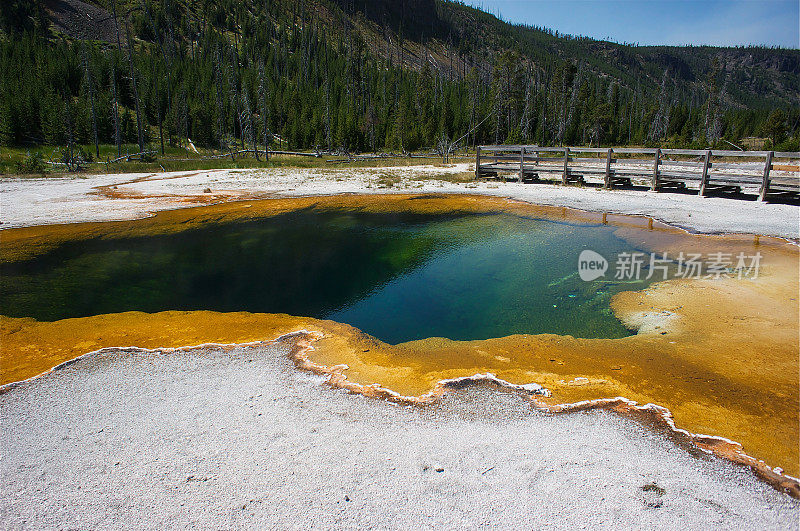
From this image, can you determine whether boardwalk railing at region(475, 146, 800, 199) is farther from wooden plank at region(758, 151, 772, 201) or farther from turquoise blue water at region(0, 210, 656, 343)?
turquoise blue water at region(0, 210, 656, 343)

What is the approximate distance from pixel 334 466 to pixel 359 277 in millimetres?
6483

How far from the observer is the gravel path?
10.3ft

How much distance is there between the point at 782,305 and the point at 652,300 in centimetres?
180

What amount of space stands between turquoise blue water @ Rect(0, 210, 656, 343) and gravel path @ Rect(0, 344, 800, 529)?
2686 mm

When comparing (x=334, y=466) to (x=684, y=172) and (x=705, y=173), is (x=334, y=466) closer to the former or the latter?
(x=705, y=173)

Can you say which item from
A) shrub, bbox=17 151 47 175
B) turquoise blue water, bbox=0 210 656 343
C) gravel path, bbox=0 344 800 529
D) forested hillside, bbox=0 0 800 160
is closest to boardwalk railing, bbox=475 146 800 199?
turquoise blue water, bbox=0 210 656 343

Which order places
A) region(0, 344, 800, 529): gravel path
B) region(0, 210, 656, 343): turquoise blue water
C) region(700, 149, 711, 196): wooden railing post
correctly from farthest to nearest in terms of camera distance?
Result: region(700, 149, 711, 196): wooden railing post < region(0, 210, 656, 343): turquoise blue water < region(0, 344, 800, 529): gravel path

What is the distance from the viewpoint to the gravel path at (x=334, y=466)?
10.3 feet

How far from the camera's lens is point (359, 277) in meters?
9.98

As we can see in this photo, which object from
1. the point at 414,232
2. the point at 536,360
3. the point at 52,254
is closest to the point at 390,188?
the point at 414,232

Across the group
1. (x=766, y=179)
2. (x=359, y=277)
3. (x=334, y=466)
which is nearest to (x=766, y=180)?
(x=766, y=179)

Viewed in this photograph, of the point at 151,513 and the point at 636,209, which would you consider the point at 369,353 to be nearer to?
the point at 151,513

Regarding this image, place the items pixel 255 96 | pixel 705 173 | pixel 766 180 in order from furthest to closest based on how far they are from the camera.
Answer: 1. pixel 255 96
2. pixel 705 173
3. pixel 766 180

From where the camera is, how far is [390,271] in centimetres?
1047
